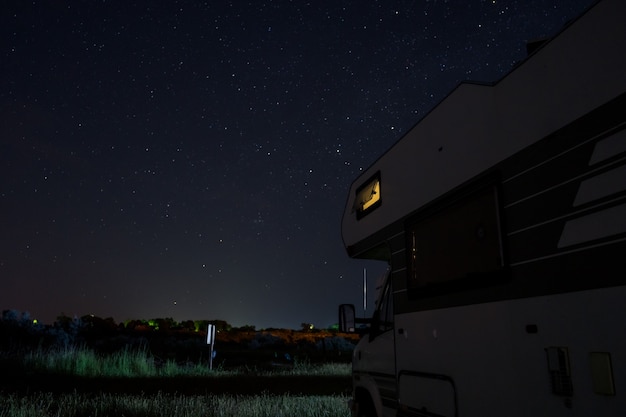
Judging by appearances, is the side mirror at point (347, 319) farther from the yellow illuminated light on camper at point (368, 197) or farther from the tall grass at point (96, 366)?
the tall grass at point (96, 366)

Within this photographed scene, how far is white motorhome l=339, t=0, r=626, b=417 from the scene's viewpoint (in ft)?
7.90

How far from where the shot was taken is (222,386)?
14539 mm

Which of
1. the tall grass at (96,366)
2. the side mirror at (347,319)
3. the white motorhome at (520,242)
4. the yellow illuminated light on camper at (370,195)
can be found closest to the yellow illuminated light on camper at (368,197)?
the yellow illuminated light on camper at (370,195)

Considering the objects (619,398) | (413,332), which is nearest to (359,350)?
(413,332)

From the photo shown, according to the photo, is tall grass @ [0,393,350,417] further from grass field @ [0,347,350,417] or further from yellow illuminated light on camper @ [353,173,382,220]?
yellow illuminated light on camper @ [353,173,382,220]

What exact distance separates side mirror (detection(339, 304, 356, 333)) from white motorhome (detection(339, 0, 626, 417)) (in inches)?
25.3

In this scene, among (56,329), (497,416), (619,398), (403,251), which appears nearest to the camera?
(619,398)

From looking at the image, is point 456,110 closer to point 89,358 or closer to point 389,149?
point 389,149

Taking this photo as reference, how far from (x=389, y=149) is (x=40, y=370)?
14074mm

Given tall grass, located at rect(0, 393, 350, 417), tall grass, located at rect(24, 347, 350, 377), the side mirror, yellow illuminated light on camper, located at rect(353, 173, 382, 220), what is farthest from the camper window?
tall grass, located at rect(24, 347, 350, 377)

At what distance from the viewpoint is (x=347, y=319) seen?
5.32 m

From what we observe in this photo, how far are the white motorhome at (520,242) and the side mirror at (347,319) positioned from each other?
0.64 meters

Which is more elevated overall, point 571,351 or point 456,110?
point 456,110

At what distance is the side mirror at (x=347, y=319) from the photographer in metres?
5.29
